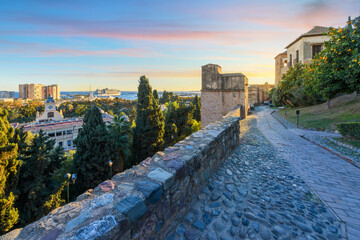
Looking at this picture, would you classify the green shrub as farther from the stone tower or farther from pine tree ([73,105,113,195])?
pine tree ([73,105,113,195])

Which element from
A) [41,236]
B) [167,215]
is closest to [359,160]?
[167,215]

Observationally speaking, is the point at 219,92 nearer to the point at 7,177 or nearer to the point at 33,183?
the point at 33,183

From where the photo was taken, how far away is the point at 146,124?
58.1 ft

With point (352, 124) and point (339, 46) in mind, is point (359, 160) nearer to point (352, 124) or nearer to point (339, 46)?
point (352, 124)

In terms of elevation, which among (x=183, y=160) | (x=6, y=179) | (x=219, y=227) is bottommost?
(x=6, y=179)

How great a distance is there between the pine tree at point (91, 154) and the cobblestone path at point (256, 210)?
11295 millimetres

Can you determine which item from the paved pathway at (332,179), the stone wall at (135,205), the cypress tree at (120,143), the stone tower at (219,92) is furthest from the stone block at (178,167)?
the stone tower at (219,92)

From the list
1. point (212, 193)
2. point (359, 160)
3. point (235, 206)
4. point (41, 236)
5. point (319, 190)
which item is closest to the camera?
point (41, 236)

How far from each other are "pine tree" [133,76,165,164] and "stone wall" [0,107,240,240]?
14.9m

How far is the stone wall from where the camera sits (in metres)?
1.32

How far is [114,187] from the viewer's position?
1900mm

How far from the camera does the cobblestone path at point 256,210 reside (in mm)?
2237

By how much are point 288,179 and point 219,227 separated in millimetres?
2264

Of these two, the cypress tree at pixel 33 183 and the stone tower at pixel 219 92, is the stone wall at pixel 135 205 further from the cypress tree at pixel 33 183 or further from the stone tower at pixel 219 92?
the stone tower at pixel 219 92
